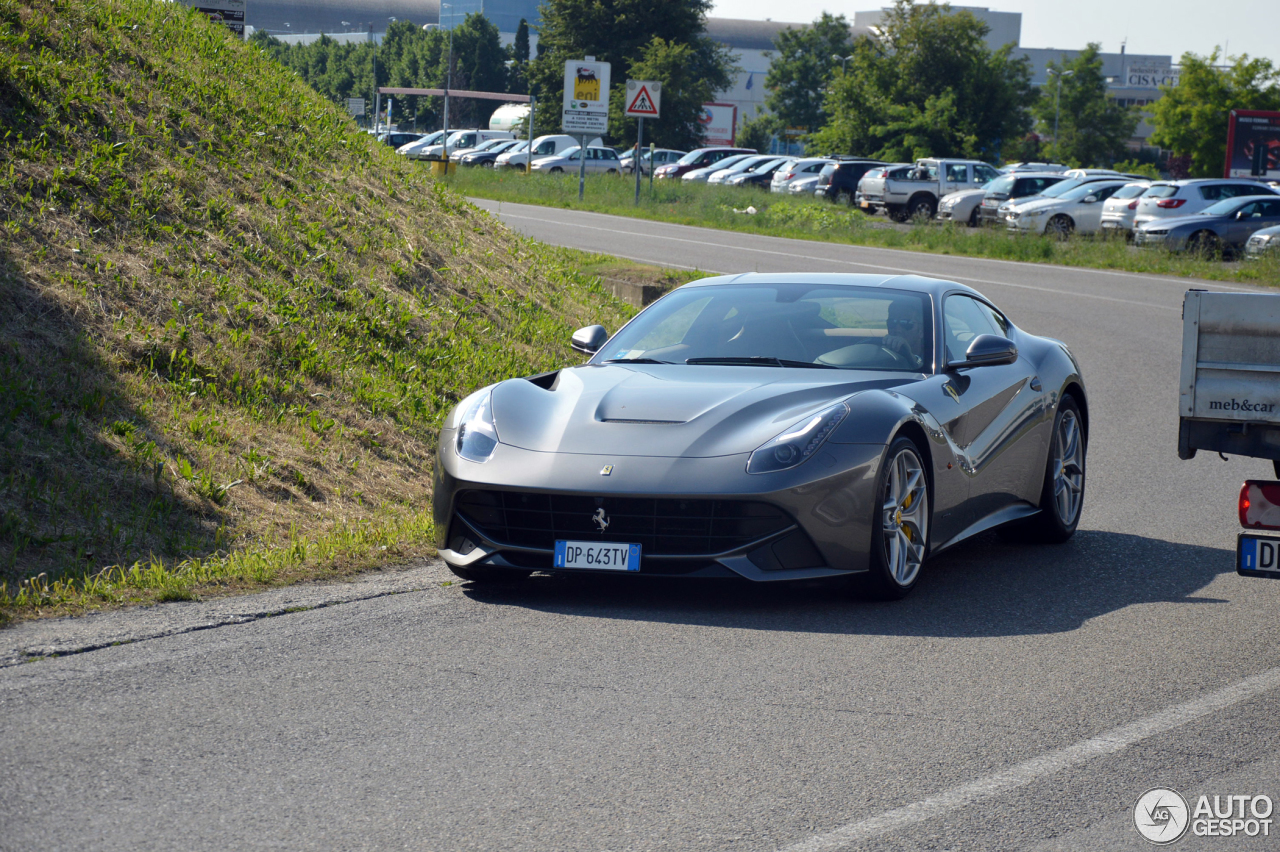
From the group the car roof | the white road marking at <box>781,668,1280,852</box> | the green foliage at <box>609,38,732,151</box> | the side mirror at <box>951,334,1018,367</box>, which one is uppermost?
the green foliage at <box>609,38,732,151</box>

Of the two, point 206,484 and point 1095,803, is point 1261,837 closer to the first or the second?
point 1095,803

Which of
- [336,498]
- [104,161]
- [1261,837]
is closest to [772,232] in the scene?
[104,161]

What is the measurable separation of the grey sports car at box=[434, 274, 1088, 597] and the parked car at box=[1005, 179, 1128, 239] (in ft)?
94.0

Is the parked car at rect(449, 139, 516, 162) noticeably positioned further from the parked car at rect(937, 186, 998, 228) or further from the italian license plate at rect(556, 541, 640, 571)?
the italian license plate at rect(556, 541, 640, 571)

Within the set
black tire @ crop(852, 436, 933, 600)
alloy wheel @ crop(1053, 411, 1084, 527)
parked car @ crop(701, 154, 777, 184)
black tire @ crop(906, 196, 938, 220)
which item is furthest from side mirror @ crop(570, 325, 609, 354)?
parked car @ crop(701, 154, 777, 184)

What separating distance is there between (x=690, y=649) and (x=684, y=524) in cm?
64

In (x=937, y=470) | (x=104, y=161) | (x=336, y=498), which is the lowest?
(x=336, y=498)

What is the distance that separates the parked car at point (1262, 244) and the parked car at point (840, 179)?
18545 millimetres

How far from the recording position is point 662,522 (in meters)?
5.89

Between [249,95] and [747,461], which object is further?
[249,95]

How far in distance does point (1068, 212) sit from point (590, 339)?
30.6m

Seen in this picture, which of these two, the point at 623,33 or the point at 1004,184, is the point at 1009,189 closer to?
the point at 1004,184

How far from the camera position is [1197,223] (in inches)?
1192

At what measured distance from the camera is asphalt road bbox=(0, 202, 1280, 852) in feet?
12.2
